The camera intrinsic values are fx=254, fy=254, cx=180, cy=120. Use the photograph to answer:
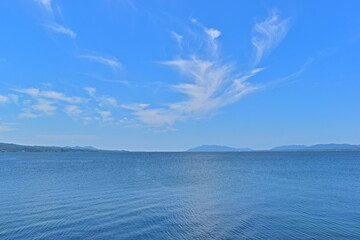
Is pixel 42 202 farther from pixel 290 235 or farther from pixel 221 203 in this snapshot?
pixel 290 235

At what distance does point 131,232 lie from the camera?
20.8 m

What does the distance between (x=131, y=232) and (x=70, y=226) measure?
5752mm

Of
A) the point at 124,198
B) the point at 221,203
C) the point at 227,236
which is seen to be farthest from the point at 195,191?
the point at 227,236

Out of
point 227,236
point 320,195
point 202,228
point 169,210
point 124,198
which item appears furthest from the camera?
point 320,195

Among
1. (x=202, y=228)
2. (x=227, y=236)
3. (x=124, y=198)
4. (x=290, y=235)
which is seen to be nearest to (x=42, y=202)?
(x=124, y=198)

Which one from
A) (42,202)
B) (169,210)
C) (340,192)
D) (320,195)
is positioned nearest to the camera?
(169,210)

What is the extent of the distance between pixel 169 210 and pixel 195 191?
13.5 m

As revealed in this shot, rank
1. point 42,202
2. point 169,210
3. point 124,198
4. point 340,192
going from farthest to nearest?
point 340,192, point 124,198, point 42,202, point 169,210

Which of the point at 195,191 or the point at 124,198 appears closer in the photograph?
the point at 124,198

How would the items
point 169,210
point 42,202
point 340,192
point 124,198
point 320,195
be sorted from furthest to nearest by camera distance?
point 340,192
point 320,195
point 124,198
point 42,202
point 169,210

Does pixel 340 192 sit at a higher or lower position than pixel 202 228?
higher

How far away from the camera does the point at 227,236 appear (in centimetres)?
2011

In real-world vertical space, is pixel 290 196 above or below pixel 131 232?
above

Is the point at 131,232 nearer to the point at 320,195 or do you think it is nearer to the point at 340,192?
the point at 320,195
